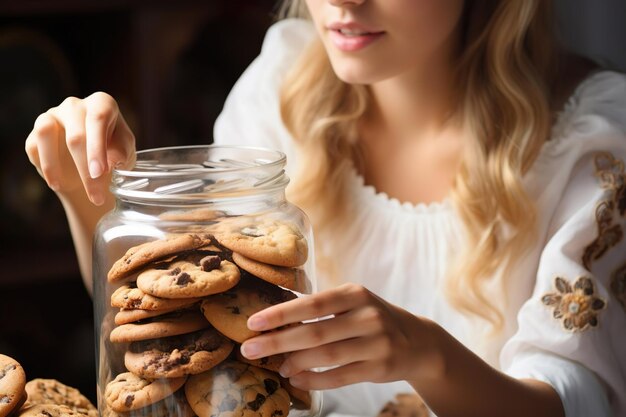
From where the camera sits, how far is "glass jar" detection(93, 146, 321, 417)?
699 mm

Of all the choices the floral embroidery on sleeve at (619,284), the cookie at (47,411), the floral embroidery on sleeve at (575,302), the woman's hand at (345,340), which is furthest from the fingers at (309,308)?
the floral embroidery on sleeve at (619,284)

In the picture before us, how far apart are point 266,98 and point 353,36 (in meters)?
0.43

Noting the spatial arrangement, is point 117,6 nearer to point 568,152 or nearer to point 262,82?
point 262,82

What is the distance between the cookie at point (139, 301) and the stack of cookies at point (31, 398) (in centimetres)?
12

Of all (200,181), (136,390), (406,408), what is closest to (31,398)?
(136,390)

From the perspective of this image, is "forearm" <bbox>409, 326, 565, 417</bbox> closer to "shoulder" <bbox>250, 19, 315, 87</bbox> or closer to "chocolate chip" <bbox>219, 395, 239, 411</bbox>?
"chocolate chip" <bbox>219, 395, 239, 411</bbox>

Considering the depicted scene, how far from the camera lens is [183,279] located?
2.28 feet

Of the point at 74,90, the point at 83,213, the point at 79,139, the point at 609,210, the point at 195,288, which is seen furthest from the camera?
the point at 74,90

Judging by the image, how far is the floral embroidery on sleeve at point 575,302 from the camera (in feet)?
3.84

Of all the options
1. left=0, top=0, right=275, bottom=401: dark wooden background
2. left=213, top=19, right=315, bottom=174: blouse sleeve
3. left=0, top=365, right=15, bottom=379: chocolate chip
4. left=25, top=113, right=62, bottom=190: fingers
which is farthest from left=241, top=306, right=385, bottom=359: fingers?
left=0, top=0, right=275, bottom=401: dark wooden background

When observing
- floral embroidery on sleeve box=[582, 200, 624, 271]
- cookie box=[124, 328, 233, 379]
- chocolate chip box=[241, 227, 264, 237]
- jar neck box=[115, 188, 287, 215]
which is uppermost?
jar neck box=[115, 188, 287, 215]

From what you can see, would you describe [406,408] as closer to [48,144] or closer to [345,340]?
[345,340]

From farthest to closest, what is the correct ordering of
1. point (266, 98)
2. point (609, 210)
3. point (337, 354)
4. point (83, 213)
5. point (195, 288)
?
point (266, 98)
point (609, 210)
point (83, 213)
point (337, 354)
point (195, 288)

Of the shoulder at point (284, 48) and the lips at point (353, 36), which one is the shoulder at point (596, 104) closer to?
the lips at point (353, 36)
